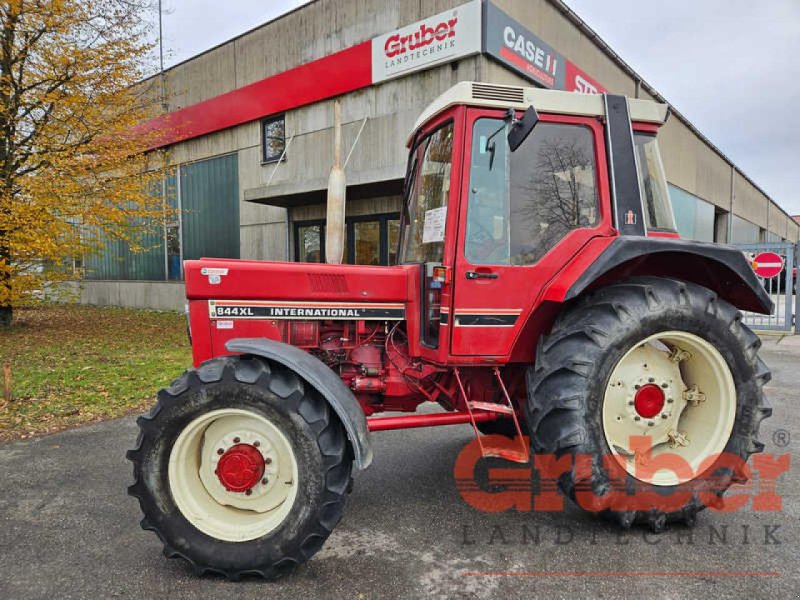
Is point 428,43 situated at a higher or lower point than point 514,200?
higher

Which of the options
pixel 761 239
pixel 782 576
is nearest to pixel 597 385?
pixel 782 576

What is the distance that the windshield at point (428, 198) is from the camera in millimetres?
2758

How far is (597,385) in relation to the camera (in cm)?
239

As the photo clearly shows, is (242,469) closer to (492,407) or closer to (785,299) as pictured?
(492,407)

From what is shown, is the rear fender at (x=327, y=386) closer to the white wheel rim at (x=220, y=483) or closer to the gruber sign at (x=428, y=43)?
the white wheel rim at (x=220, y=483)

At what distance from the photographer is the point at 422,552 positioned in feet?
8.10

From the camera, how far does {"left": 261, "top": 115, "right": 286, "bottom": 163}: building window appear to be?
39.8ft

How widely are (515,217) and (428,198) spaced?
56 cm

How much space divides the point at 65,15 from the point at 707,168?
21962 mm

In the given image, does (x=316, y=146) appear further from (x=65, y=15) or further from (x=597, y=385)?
(x=597, y=385)

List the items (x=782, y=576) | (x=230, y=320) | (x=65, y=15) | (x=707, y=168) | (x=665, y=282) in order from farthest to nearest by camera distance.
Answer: (x=707, y=168) < (x=65, y=15) < (x=230, y=320) < (x=665, y=282) < (x=782, y=576)

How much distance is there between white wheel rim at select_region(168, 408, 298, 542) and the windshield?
51.8 inches

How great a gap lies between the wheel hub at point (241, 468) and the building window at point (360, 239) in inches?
301

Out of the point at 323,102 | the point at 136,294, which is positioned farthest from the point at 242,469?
the point at 136,294
